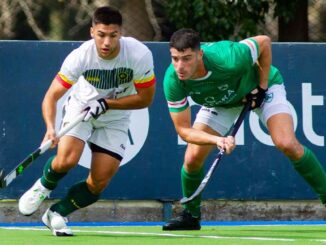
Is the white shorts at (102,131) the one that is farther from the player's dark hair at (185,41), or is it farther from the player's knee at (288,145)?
the player's knee at (288,145)

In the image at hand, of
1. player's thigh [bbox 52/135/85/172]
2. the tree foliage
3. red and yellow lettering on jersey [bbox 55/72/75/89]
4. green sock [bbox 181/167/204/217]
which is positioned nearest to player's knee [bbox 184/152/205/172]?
green sock [bbox 181/167/204/217]

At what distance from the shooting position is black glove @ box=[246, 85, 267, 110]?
30.3 feet

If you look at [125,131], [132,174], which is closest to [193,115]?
[132,174]

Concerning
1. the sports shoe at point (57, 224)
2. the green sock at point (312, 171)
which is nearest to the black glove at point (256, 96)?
the green sock at point (312, 171)

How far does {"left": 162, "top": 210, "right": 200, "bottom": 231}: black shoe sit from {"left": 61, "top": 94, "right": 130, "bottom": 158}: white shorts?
2.53 ft

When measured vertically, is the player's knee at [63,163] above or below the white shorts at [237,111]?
below

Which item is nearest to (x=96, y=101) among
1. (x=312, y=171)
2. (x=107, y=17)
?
(x=107, y=17)

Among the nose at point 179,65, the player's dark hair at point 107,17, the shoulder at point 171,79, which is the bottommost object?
the shoulder at point 171,79

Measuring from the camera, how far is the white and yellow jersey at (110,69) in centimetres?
898

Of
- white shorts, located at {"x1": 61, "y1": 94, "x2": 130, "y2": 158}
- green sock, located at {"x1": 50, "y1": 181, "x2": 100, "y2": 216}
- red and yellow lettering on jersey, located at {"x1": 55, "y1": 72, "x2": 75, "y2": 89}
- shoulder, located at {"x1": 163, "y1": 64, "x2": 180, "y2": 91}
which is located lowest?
green sock, located at {"x1": 50, "y1": 181, "x2": 100, "y2": 216}

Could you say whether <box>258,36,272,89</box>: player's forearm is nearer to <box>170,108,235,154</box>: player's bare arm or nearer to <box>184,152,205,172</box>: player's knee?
<box>170,108,235,154</box>: player's bare arm

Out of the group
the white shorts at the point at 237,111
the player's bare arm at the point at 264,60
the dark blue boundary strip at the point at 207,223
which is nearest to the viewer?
the player's bare arm at the point at 264,60

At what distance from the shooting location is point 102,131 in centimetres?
936

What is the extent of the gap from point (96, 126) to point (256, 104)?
3.71 feet
